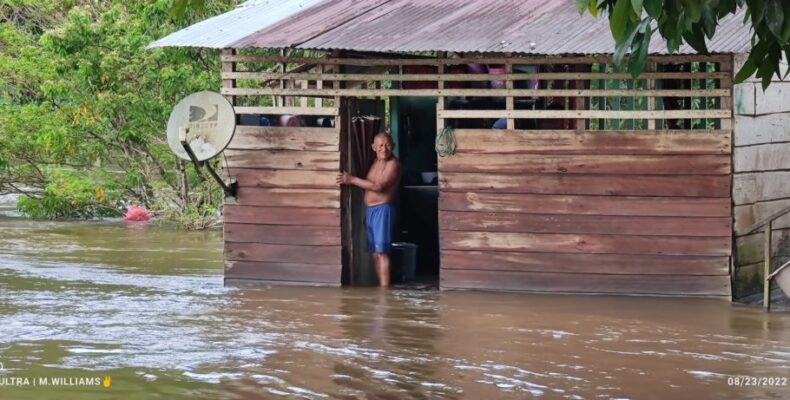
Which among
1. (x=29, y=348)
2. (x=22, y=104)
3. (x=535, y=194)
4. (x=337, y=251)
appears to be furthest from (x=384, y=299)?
(x=22, y=104)

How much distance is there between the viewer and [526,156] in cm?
1125

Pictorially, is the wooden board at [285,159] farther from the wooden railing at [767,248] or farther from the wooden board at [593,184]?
the wooden railing at [767,248]

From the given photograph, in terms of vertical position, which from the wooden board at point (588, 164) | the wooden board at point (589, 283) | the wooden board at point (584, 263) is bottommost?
the wooden board at point (589, 283)

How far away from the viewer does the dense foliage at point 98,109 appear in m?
17.9

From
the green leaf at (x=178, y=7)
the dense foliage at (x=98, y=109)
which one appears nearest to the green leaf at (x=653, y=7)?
the green leaf at (x=178, y=7)

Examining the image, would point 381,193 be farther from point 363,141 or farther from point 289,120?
point 289,120

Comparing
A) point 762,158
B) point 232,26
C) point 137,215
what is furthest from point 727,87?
point 137,215

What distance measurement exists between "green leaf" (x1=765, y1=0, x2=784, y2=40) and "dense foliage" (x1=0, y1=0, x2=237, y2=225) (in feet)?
45.6

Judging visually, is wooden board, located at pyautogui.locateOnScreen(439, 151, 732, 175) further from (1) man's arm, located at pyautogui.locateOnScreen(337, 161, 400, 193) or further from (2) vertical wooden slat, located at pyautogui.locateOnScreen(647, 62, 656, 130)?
(1) man's arm, located at pyautogui.locateOnScreen(337, 161, 400, 193)

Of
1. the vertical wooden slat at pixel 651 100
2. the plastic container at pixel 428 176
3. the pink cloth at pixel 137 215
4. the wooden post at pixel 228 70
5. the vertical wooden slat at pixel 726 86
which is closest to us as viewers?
the vertical wooden slat at pixel 726 86

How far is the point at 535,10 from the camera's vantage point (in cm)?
1174

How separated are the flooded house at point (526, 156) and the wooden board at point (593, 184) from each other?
0.01m

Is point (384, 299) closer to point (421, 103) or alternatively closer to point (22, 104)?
point (421, 103)

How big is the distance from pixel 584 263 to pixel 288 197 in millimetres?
2956
